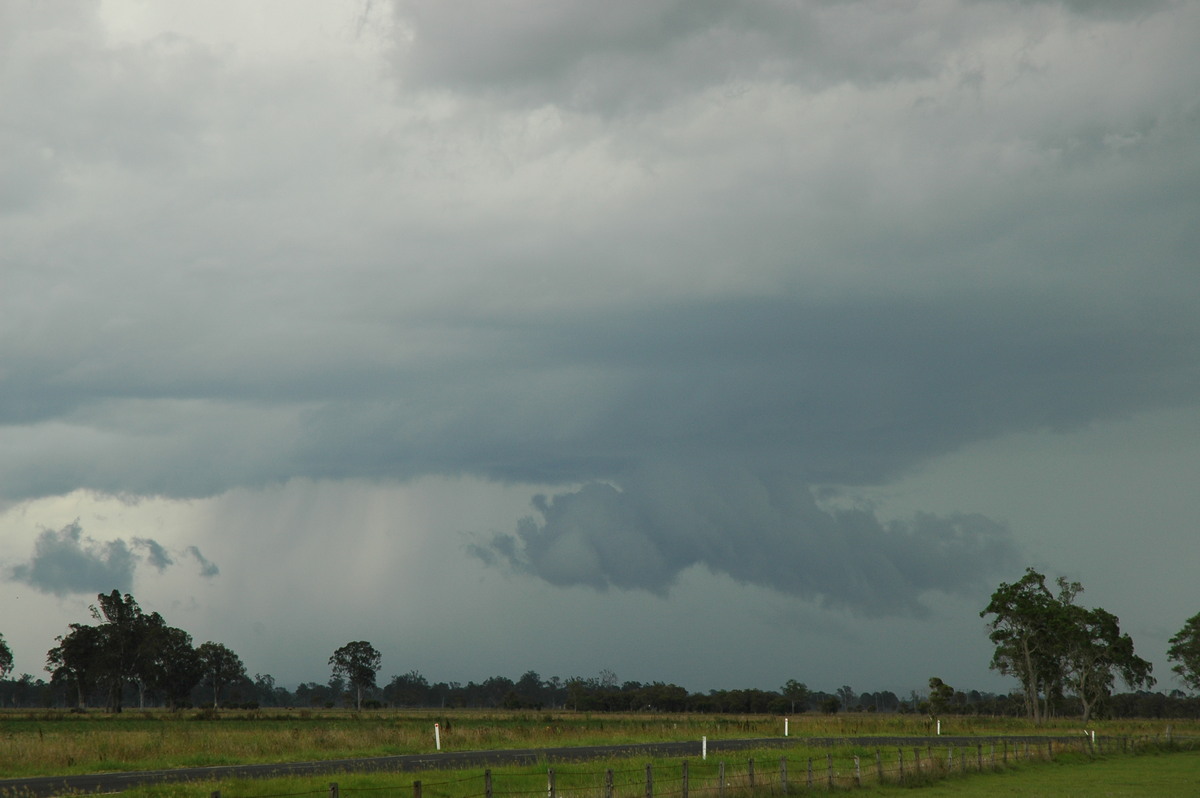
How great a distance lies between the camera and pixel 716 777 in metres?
36.6

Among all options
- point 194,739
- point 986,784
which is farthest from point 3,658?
point 986,784

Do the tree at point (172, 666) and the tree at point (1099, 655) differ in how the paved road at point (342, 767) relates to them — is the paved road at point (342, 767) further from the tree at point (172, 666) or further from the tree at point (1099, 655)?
the tree at point (172, 666)

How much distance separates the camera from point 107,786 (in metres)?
35.6

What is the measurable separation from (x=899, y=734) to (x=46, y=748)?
58.5m

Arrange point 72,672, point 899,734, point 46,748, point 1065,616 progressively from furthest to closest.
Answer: point 72,672
point 1065,616
point 899,734
point 46,748

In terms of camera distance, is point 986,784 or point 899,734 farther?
point 899,734

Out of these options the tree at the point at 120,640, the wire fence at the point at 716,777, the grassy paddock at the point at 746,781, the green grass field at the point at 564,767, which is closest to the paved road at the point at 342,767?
the green grass field at the point at 564,767

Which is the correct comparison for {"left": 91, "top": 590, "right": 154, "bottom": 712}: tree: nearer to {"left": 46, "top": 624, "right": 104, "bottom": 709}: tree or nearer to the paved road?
{"left": 46, "top": 624, "right": 104, "bottom": 709}: tree

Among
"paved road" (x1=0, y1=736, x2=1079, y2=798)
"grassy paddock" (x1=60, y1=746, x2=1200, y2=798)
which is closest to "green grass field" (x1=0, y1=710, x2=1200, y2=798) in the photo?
"grassy paddock" (x1=60, y1=746, x2=1200, y2=798)

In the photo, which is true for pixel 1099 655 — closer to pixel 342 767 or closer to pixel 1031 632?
pixel 1031 632

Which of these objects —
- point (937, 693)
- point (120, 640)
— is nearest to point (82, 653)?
point (120, 640)

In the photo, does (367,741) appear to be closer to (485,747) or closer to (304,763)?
(485,747)

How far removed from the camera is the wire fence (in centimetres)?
3036

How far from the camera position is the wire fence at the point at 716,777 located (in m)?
30.4
